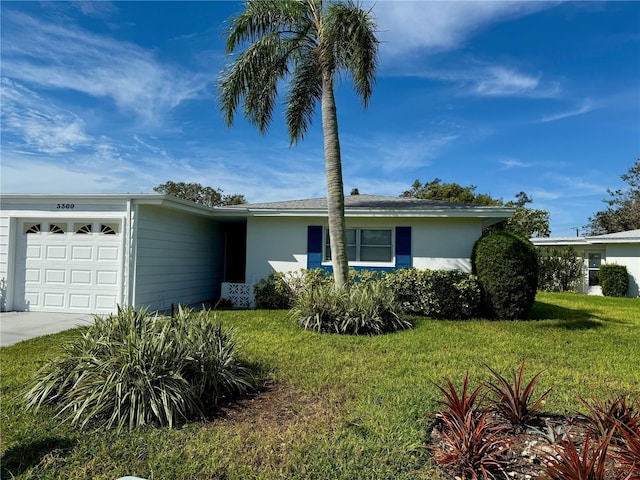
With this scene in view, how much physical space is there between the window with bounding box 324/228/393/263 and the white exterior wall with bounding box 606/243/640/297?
13553mm

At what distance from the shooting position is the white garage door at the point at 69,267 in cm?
978

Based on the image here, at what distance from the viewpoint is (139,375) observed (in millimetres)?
3859

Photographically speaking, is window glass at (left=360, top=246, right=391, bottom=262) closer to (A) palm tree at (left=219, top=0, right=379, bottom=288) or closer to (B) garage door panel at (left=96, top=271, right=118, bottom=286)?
(A) palm tree at (left=219, top=0, right=379, bottom=288)

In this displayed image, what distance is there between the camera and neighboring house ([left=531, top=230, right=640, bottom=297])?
1730 cm

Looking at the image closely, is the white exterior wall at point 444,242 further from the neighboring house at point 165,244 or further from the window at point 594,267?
the window at point 594,267

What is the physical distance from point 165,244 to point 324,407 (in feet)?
27.3

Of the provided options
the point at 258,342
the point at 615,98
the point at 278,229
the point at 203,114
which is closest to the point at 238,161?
the point at 203,114

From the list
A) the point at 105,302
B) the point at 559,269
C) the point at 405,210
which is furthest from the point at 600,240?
the point at 105,302

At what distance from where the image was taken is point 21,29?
7047 millimetres

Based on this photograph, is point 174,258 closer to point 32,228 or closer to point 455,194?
point 32,228

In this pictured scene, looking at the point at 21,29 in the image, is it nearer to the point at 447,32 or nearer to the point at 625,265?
the point at 447,32

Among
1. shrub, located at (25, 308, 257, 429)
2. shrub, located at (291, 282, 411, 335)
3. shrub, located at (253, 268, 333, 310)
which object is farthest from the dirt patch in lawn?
shrub, located at (253, 268, 333, 310)

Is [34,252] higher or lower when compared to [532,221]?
lower

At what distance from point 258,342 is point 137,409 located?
132 inches
